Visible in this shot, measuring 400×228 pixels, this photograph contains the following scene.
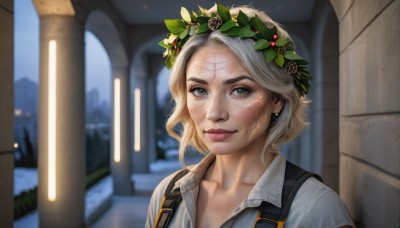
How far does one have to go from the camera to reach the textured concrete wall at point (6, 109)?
271cm

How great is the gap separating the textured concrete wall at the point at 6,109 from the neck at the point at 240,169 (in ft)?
5.10

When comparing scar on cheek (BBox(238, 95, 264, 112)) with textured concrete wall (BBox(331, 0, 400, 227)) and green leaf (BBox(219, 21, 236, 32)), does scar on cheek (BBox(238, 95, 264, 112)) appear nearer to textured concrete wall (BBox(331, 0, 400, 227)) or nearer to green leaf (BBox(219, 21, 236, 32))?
green leaf (BBox(219, 21, 236, 32))

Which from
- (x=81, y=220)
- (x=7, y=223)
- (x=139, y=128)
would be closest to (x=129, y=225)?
(x=81, y=220)

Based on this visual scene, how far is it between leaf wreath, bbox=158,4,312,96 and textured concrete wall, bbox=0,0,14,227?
1.46 meters

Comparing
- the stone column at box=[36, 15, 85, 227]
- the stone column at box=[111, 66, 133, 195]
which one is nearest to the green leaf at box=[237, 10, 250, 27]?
the stone column at box=[36, 15, 85, 227]

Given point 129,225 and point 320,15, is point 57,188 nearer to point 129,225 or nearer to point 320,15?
point 129,225

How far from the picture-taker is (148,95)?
14578mm

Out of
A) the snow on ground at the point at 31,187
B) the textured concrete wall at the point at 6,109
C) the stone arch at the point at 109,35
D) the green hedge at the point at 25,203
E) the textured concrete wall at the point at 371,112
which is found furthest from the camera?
the stone arch at the point at 109,35

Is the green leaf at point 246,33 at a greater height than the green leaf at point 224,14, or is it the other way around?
the green leaf at point 224,14

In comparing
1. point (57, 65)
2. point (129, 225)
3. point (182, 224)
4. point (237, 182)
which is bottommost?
point (129, 225)

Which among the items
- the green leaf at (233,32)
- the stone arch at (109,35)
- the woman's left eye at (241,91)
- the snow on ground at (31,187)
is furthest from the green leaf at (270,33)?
the snow on ground at (31,187)

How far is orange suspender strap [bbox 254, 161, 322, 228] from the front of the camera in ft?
5.09

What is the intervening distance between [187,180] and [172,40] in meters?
0.66

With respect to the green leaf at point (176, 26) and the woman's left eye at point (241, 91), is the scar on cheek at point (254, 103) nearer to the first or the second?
the woman's left eye at point (241, 91)
